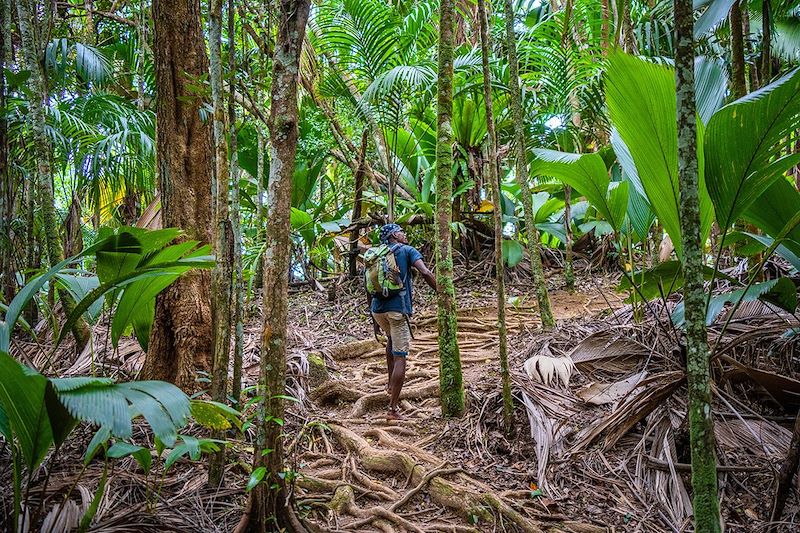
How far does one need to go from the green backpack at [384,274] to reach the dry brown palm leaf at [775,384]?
2.31 metres

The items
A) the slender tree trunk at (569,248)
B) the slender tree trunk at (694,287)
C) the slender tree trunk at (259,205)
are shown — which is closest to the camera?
the slender tree trunk at (694,287)

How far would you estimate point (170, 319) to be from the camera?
3600 millimetres

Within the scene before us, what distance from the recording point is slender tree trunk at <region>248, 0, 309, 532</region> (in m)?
2.31

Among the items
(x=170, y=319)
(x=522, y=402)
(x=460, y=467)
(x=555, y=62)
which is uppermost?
(x=555, y=62)

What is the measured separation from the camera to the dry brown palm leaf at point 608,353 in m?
3.79

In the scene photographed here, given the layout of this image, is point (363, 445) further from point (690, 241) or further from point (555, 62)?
point (555, 62)

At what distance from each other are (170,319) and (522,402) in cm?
251

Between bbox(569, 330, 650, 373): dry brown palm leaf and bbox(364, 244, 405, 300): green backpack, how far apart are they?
Answer: 4.92 feet

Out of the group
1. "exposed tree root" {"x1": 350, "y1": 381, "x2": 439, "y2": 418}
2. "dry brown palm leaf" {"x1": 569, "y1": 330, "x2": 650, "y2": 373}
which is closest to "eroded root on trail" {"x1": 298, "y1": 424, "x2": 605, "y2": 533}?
"exposed tree root" {"x1": 350, "y1": 381, "x2": 439, "y2": 418}

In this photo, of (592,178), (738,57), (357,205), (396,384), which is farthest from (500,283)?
(357,205)

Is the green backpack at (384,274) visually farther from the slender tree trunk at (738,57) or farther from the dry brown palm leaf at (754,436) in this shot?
the slender tree trunk at (738,57)

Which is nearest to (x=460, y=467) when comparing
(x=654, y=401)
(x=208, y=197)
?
(x=654, y=401)

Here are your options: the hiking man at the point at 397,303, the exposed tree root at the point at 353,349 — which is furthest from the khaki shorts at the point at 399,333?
the exposed tree root at the point at 353,349

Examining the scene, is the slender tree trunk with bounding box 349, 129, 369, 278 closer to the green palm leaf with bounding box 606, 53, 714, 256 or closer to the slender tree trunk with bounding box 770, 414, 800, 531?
the green palm leaf with bounding box 606, 53, 714, 256
